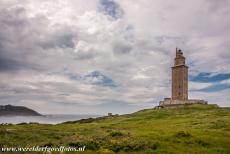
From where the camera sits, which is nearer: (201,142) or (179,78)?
(201,142)

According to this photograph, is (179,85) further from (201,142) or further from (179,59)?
(201,142)

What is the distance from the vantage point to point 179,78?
431 feet

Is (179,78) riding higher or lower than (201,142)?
higher

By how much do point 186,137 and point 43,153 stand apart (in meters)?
18.9

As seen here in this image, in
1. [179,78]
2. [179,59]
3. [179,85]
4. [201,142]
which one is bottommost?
[201,142]

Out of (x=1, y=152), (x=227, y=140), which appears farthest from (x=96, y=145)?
(x=227, y=140)

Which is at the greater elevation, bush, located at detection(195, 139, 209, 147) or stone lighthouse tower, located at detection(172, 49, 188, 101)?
stone lighthouse tower, located at detection(172, 49, 188, 101)

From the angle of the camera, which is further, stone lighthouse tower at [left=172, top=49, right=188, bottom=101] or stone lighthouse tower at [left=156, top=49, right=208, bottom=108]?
stone lighthouse tower at [left=172, top=49, right=188, bottom=101]

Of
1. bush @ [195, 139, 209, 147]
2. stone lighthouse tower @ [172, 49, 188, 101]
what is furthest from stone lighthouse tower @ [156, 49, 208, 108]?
bush @ [195, 139, 209, 147]

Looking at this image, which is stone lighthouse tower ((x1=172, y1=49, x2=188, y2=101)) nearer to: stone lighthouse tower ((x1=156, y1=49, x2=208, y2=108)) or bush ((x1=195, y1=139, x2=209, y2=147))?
stone lighthouse tower ((x1=156, y1=49, x2=208, y2=108))

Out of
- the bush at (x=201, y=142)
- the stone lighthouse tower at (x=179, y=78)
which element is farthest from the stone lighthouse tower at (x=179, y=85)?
the bush at (x=201, y=142)

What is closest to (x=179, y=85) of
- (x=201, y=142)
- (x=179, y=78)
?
(x=179, y=78)

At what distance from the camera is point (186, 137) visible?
113ft

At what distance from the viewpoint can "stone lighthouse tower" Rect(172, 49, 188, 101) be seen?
128625 mm
